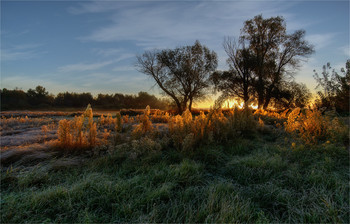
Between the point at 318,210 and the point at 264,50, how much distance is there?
23462mm

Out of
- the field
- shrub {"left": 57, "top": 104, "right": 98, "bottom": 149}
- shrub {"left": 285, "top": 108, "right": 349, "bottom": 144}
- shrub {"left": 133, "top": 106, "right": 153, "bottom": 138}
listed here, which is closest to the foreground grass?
the field

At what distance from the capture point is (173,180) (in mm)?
2545

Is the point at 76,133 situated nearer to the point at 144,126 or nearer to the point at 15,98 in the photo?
the point at 144,126

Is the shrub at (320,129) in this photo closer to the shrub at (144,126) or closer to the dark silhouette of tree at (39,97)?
the shrub at (144,126)

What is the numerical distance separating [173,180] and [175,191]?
0.17 meters

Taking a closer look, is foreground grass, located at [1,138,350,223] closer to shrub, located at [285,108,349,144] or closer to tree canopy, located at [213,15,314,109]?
shrub, located at [285,108,349,144]

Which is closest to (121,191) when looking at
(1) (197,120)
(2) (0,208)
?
(2) (0,208)

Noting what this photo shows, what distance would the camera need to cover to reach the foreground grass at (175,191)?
75.7 inches

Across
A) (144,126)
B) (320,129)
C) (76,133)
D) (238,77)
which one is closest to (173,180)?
(144,126)

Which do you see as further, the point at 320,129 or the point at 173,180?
the point at 320,129

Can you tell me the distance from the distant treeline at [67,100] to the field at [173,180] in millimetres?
20834

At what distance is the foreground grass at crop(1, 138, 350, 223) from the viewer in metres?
1.92

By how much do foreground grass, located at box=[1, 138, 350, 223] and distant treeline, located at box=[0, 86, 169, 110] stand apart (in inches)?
859

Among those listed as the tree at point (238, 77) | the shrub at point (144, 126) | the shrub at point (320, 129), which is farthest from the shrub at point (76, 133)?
the tree at point (238, 77)
